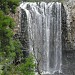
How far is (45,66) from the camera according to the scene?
931 inches

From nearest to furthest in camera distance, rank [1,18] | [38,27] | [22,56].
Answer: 1. [1,18]
2. [22,56]
3. [38,27]

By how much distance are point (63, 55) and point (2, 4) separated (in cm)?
905

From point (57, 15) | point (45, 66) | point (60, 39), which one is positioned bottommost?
point (45, 66)

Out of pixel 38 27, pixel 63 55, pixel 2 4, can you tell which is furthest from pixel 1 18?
pixel 63 55

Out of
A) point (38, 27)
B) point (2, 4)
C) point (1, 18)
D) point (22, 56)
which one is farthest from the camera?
point (38, 27)

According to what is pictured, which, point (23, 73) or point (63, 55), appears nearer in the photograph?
point (23, 73)

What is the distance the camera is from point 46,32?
77.7 feet

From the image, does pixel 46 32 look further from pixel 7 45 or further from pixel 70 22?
pixel 7 45

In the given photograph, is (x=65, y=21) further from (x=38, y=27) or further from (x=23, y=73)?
(x=23, y=73)

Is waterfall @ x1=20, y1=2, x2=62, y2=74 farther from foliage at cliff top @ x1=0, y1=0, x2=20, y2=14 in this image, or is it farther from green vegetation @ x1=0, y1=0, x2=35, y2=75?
green vegetation @ x1=0, y1=0, x2=35, y2=75

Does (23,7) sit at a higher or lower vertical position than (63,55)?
higher

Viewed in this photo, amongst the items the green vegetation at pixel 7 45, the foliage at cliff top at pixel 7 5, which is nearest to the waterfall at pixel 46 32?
the foliage at cliff top at pixel 7 5

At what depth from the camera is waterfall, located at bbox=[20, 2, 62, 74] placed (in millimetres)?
23000

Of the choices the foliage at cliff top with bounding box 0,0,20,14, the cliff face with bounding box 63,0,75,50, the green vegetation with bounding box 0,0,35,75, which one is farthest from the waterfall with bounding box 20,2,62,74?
the green vegetation with bounding box 0,0,35,75
